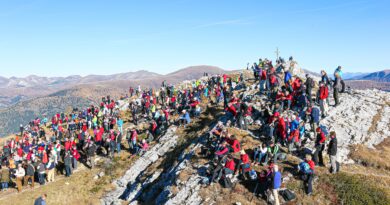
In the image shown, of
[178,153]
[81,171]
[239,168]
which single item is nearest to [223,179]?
A: [239,168]

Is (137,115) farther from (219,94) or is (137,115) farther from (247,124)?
(247,124)

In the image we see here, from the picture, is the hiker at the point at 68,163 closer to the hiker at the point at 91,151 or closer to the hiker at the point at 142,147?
the hiker at the point at 91,151

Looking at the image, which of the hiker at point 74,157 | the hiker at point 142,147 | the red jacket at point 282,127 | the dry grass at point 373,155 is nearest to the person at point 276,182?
the red jacket at point 282,127

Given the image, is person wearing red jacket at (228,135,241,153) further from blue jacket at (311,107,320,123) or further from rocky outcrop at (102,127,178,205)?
rocky outcrop at (102,127,178,205)

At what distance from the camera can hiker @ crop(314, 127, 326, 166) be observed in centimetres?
2448

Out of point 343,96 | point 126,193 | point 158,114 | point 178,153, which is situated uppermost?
point 343,96

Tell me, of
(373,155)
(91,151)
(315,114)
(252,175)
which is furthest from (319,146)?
(91,151)

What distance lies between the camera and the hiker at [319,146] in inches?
964

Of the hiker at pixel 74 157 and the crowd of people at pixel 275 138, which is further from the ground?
the crowd of people at pixel 275 138

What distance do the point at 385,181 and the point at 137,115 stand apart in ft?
122

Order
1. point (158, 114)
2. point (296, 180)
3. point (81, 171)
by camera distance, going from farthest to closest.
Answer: point (158, 114)
point (81, 171)
point (296, 180)

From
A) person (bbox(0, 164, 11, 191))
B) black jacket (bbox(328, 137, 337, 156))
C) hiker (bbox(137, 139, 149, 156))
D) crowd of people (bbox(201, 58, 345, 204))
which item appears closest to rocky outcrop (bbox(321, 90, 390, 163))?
crowd of people (bbox(201, 58, 345, 204))

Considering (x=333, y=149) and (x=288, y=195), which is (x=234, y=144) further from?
(x=333, y=149)

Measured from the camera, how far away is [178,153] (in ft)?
112
